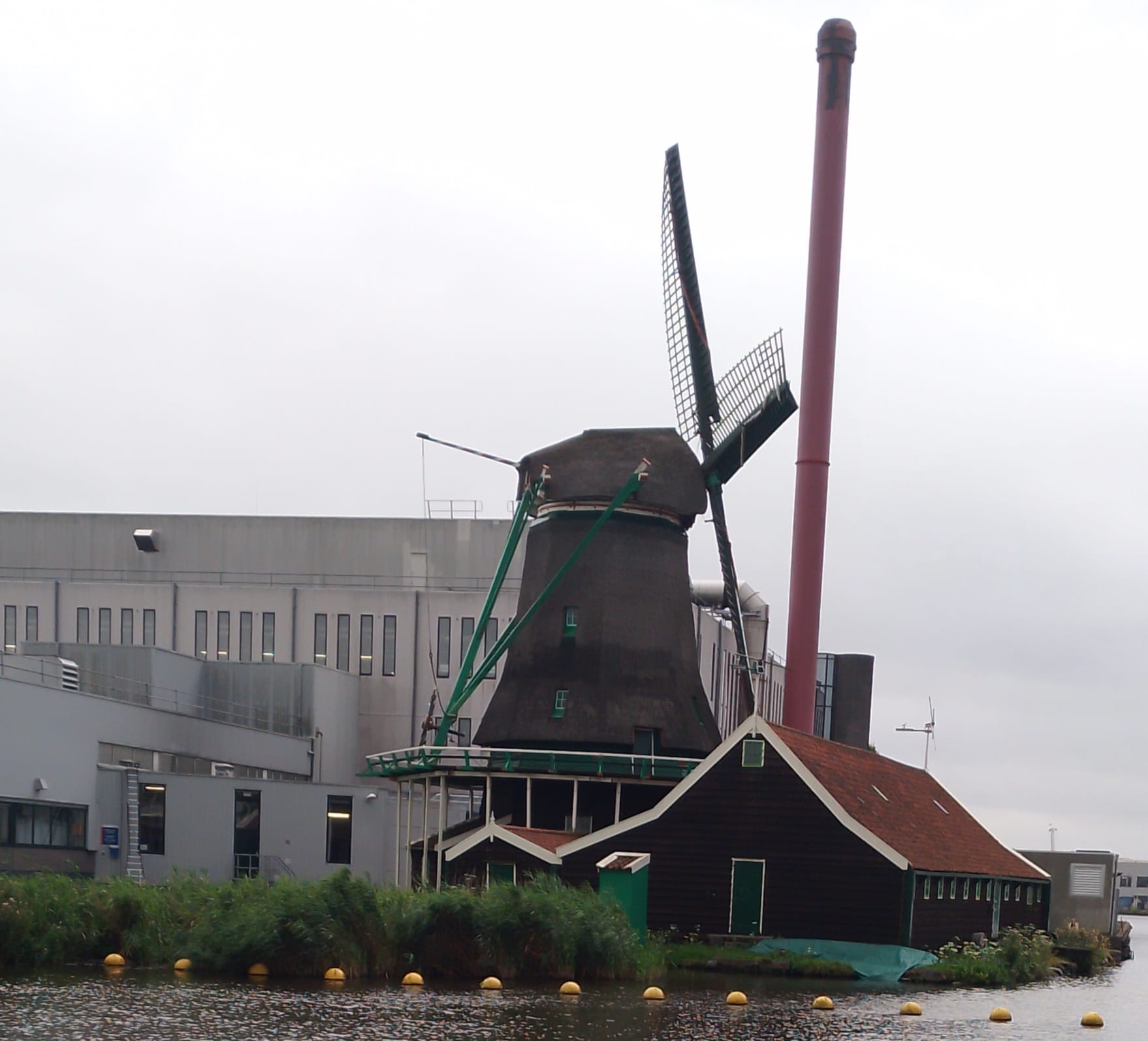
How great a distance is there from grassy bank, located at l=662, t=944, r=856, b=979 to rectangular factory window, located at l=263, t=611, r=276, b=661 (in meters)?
34.3

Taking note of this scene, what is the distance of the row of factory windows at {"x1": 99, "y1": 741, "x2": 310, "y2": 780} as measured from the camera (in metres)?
53.1

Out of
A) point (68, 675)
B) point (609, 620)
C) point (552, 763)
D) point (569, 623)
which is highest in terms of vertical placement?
point (609, 620)

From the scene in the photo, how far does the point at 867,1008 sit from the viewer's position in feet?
99.1

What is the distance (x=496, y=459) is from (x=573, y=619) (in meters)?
5.07

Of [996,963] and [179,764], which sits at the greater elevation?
[179,764]

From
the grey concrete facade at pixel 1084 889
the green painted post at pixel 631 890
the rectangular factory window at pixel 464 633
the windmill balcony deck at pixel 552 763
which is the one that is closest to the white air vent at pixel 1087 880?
the grey concrete facade at pixel 1084 889

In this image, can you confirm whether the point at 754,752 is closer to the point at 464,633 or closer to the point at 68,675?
the point at 68,675

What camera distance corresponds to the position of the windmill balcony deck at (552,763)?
4259 cm

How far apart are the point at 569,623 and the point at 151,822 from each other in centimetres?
1561

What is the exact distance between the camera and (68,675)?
55.0 meters

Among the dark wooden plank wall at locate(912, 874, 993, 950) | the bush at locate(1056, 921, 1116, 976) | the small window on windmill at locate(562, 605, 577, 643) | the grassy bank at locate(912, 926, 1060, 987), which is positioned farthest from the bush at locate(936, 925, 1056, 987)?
the small window on windmill at locate(562, 605, 577, 643)

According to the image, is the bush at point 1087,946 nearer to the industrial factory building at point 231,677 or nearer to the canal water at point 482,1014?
the canal water at point 482,1014

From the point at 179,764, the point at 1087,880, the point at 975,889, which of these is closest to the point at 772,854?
the point at 975,889

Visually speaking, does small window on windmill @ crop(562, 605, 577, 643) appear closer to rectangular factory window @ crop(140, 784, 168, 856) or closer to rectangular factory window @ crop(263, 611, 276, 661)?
rectangular factory window @ crop(140, 784, 168, 856)
